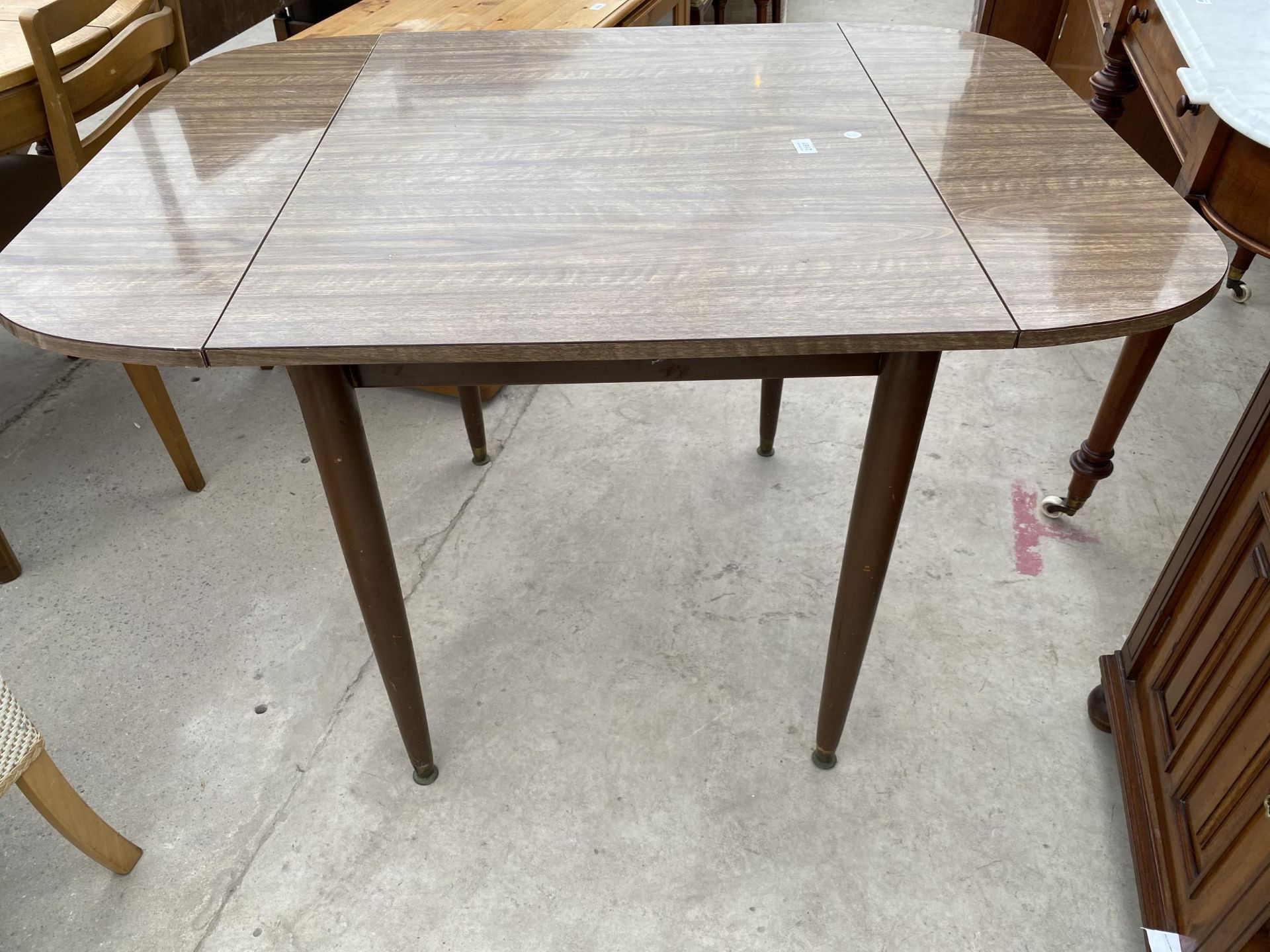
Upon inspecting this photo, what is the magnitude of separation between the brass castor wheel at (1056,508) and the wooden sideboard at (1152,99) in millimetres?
560

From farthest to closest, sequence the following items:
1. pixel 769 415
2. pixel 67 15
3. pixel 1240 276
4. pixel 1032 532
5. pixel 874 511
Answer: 1. pixel 1240 276
2. pixel 769 415
3. pixel 1032 532
4. pixel 67 15
5. pixel 874 511

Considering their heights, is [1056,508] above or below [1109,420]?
below

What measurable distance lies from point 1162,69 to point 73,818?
6.22ft

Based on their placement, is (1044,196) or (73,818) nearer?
(1044,196)

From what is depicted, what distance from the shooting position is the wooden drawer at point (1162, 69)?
4.19ft

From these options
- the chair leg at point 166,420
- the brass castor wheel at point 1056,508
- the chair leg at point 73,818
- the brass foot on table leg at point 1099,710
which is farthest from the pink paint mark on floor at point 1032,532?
the chair leg at point 166,420

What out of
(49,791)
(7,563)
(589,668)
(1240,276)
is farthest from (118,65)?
(1240,276)

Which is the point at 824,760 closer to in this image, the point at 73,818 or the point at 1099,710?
the point at 1099,710

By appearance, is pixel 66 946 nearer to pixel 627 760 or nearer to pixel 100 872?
pixel 100 872

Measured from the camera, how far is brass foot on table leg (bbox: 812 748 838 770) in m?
1.44

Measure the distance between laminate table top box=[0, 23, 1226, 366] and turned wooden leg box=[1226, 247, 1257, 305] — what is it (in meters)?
1.44

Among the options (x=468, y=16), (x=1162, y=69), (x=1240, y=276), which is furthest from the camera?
(x=1240, y=276)

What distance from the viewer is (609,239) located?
3.30ft

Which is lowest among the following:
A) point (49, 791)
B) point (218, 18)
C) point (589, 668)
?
point (589, 668)
